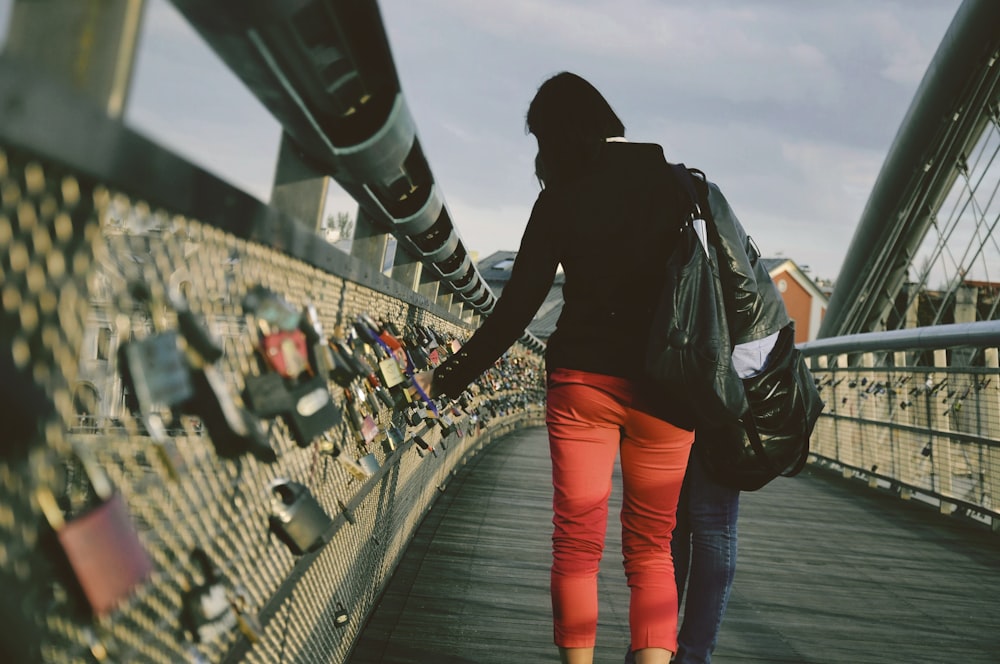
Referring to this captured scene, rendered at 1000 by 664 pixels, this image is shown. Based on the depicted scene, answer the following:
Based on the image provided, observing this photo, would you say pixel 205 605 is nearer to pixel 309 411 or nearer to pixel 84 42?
pixel 309 411

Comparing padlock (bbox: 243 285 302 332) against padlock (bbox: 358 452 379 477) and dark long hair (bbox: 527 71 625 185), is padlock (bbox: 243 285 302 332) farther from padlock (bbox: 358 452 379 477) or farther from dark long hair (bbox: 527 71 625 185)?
dark long hair (bbox: 527 71 625 185)

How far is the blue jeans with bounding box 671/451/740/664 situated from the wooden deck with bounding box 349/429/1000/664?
44 centimetres

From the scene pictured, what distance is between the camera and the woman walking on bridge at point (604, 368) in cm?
247

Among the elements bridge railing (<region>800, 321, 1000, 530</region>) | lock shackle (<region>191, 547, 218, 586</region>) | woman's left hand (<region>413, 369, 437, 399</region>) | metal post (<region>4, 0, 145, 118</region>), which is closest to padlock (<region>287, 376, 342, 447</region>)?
lock shackle (<region>191, 547, 218, 586</region>)

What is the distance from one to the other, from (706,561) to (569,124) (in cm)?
147

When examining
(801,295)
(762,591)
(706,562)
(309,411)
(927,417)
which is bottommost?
(762,591)

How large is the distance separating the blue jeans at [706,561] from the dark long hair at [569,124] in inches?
43.0

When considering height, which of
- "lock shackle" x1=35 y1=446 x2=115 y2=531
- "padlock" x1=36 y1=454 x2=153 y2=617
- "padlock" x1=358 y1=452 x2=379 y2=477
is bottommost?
"padlock" x1=358 y1=452 x2=379 y2=477

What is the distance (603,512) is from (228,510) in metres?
1.33

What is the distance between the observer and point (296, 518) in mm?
1699

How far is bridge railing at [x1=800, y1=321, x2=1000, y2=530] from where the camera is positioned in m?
6.87

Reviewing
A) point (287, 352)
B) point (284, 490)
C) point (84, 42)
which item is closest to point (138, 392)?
point (84, 42)

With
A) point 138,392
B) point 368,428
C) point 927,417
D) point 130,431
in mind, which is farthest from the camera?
point 927,417

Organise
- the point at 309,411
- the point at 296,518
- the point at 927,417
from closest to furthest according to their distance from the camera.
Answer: the point at 309,411 < the point at 296,518 < the point at 927,417
